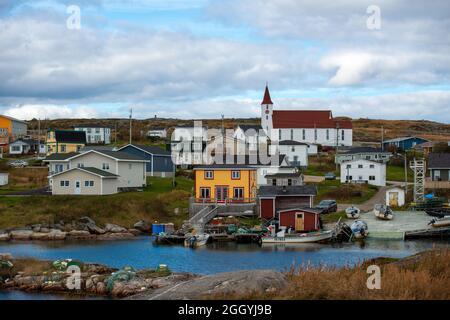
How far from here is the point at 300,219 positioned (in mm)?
47125

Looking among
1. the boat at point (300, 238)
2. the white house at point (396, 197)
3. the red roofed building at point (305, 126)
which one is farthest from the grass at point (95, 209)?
the red roofed building at point (305, 126)

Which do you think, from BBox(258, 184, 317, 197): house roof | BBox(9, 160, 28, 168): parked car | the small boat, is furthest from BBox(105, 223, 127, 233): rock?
BBox(9, 160, 28, 168): parked car

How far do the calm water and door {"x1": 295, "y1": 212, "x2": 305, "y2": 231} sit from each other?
11.2 ft

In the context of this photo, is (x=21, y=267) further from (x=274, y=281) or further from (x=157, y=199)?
(x=157, y=199)

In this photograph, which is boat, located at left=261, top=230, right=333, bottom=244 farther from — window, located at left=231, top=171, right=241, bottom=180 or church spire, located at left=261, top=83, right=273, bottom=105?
church spire, located at left=261, top=83, right=273, bottom=105

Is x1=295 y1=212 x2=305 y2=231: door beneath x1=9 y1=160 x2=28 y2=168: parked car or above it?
beneath

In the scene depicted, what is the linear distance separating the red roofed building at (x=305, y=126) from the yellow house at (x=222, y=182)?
53.6 meters

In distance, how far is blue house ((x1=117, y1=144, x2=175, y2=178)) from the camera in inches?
2790

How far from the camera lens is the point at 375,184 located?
69.2 m

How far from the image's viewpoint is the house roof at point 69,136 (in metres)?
88.5

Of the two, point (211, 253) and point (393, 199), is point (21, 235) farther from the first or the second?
point (393, 199)

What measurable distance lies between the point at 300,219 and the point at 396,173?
3521 centimetres

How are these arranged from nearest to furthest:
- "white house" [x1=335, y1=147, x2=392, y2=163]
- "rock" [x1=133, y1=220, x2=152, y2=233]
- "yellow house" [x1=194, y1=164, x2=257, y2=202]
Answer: "rock" [x1=133, y1=220, x2=152, y2=233]
"yellow house" [x1=194, y1=164, x2=257, y2=202]
"white house" [x1=335, y1=147, x2=392, y2=163]

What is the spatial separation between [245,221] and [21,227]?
53.6 ft
